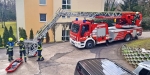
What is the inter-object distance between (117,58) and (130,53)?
3.84ft

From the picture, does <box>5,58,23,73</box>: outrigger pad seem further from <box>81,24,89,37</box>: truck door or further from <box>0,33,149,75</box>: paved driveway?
<box>81,24,89,37</box>: truck door

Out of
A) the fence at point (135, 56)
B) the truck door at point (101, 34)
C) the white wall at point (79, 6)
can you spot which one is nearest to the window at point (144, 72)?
Result: the fence at point (135, 56)

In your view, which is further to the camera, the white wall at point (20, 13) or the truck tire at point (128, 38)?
the white wall at point (20, 13)

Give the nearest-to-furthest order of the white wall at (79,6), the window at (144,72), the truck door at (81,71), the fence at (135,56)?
the window at (144,72)
the truck door at (81,71)
the fence at (135,56)
the white wall at (79,6)

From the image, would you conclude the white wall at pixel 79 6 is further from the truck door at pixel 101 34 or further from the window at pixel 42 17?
the truck door at pixel 101 34

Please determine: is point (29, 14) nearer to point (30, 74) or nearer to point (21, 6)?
point (21, 6)

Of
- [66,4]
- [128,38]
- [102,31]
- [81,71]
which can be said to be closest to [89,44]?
[102,31]

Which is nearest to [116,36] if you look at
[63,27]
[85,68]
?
[63,27]

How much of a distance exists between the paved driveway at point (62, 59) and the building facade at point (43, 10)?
8.07 metres

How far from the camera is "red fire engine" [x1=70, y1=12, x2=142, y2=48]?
1415 cm

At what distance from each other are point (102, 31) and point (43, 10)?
10.8 metres

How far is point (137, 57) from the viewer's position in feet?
33.9

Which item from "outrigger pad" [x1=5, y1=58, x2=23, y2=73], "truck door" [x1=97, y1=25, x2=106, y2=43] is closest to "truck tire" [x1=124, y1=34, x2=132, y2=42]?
"truck door" [x1=97, y1=25, x2=106, y2=43]

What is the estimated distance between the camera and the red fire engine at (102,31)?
1415 cm
